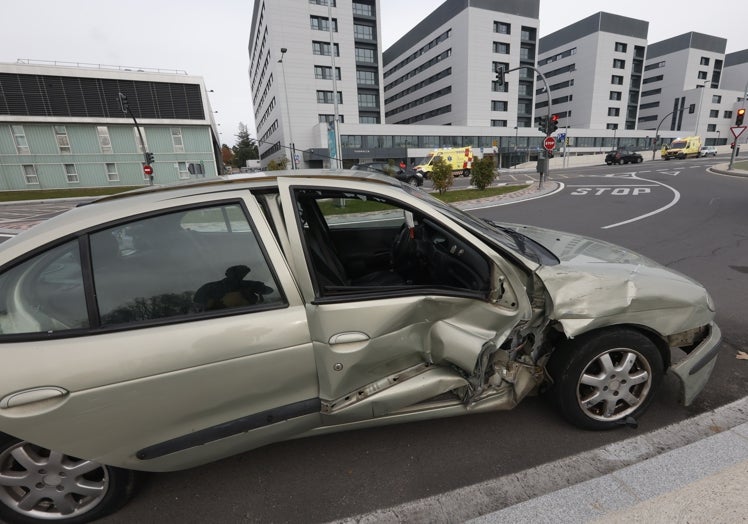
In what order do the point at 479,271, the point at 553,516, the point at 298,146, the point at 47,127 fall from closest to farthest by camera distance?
the point at 553,516
the point at 479,271
the point at 47,127
the point at 298,146

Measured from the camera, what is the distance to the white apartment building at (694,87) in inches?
2837

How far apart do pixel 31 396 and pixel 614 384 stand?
2986 mm

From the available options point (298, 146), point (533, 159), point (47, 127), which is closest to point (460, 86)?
point (533, 159)

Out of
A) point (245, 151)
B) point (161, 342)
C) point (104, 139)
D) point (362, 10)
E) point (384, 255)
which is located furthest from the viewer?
point (245, 151)

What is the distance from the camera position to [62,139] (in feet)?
105

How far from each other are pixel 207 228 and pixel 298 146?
166ft

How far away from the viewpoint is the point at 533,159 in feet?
187

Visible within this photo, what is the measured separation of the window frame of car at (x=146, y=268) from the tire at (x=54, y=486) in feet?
1.96

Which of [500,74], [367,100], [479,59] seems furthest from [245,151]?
[500,74]

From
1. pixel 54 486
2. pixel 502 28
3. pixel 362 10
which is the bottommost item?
pixel 54 486

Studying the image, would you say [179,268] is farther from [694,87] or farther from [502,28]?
[694,87]

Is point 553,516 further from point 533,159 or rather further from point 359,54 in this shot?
point 533,159

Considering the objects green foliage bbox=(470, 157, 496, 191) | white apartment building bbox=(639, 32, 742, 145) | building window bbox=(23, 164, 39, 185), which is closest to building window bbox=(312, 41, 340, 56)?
building window bbox=(23, 164, 39, 185)

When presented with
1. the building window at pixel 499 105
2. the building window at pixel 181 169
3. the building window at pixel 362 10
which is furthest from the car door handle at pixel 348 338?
the building window at pixel 499 105
